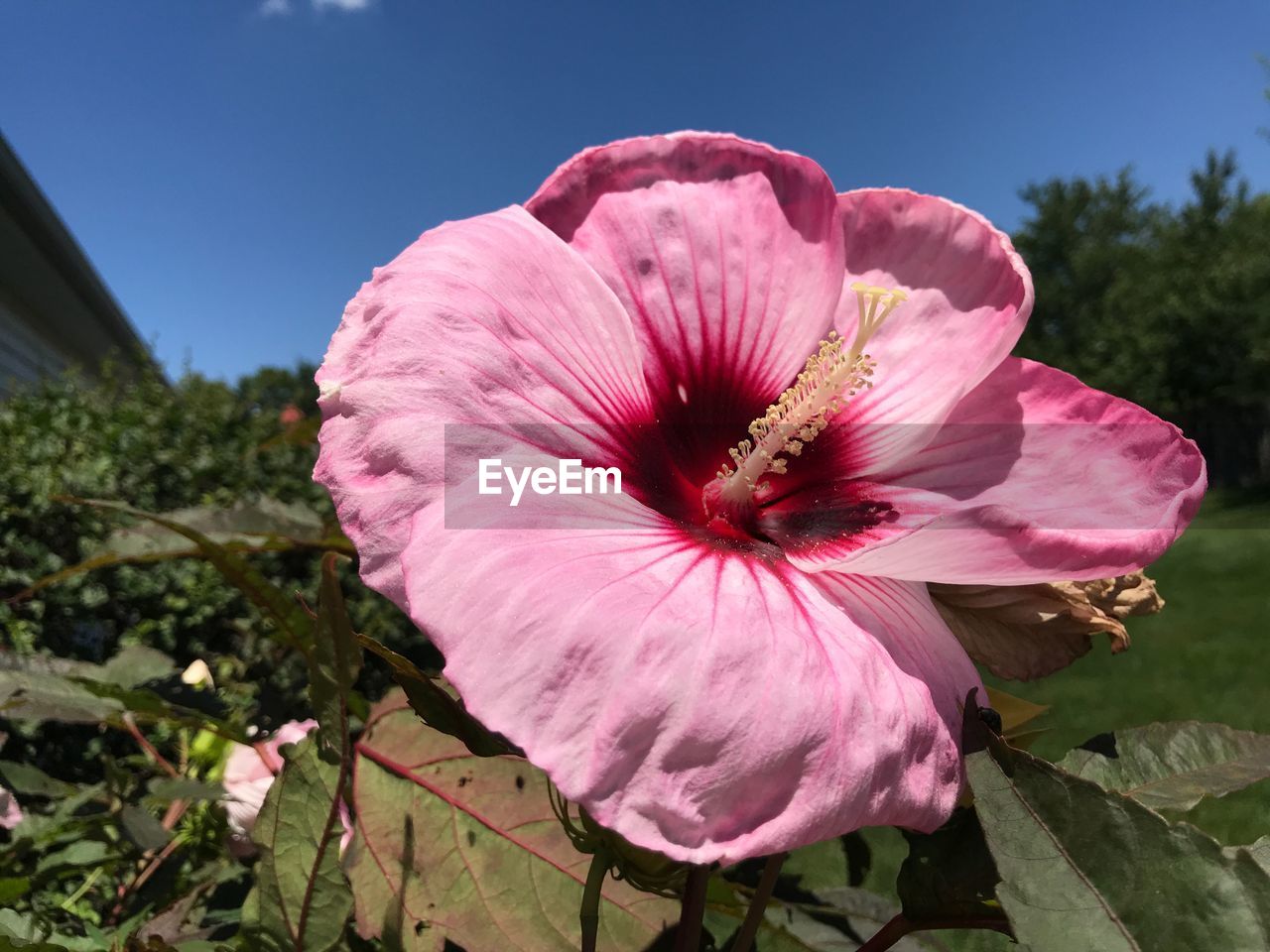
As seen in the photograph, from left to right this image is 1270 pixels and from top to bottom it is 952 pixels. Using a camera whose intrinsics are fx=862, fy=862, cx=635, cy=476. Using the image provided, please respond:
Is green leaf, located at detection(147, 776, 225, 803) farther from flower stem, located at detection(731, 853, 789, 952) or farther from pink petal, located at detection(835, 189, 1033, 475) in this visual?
pink petal, located at detection(835, 189, 1033, 475)

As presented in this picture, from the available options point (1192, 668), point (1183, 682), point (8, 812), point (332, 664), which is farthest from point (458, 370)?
point (1192, 668)

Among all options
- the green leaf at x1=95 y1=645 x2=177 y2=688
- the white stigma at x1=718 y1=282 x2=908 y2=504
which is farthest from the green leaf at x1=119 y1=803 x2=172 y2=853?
the white stigma at x1=718 y1=282 x2=908 y2=504

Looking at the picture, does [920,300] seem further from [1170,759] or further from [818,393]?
[1170,759]

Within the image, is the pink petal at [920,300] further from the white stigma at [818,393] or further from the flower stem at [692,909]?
the flower stem at [692,909]

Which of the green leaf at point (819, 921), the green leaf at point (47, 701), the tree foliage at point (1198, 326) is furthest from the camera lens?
the tree foliage at point (1198, 326)

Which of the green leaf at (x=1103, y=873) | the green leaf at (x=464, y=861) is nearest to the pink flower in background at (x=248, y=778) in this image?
the green leaf at (x=464, y=861)

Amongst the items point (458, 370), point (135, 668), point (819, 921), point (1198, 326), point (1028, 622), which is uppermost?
point (1198, 326)
